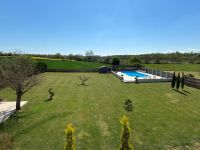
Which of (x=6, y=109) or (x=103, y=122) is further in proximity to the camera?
(x=6, y=109)

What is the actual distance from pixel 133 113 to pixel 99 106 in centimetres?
272

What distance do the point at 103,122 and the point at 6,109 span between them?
6.83m

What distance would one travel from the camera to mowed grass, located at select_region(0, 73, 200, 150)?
812 cm

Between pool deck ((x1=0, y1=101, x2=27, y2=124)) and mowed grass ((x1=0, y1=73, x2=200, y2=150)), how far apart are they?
46 cm

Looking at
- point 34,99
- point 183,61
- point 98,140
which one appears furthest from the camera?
point 183,61

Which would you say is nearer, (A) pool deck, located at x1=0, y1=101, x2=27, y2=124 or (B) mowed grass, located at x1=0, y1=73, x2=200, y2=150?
(B) mowed grass, located at x1=0, y1=73, x2=200, y2=150

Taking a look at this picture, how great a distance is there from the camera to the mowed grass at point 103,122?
8.12 metres

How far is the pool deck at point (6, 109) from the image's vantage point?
36.9 feet

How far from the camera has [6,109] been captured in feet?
41.9

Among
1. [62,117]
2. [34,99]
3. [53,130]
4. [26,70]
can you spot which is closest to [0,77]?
[26,70]

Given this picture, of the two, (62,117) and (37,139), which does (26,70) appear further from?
(37,139)

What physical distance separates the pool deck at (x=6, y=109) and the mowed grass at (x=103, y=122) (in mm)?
456

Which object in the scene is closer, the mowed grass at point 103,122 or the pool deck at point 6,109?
the mowed grass at point 103,122

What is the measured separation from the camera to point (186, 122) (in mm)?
10594
